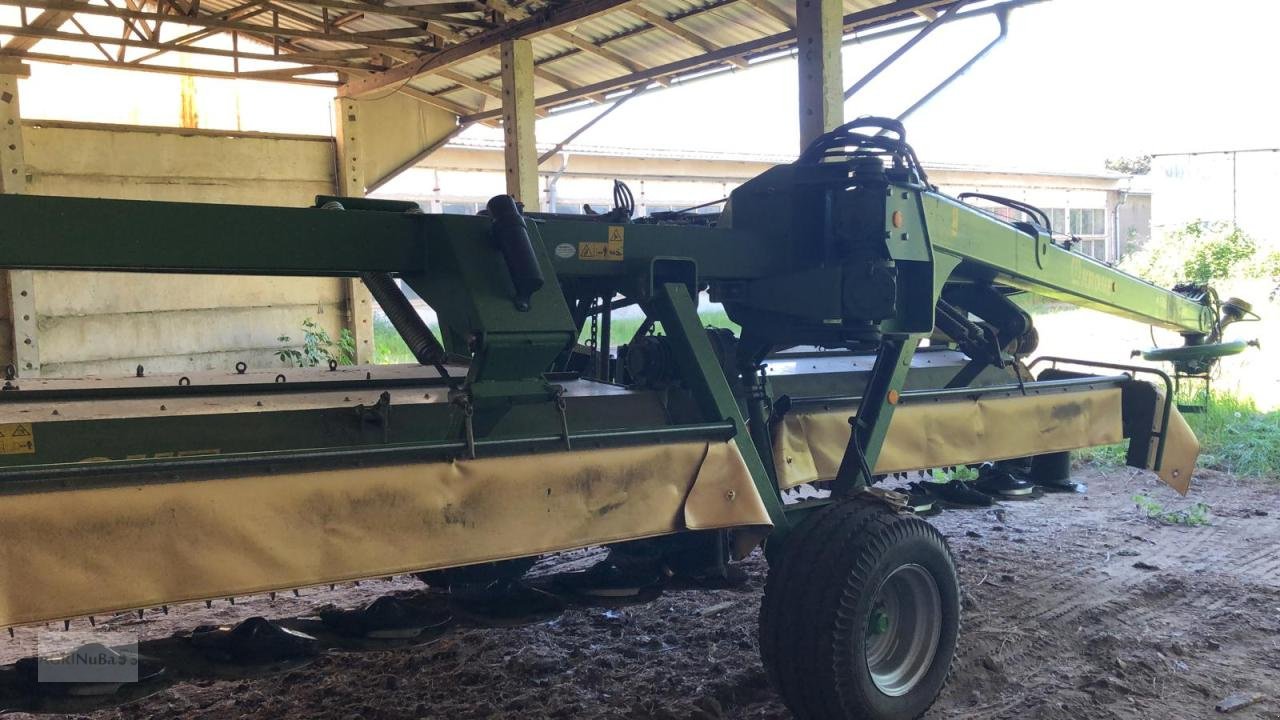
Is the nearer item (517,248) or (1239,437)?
(517,248)

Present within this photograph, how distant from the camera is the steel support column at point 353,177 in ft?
41.6

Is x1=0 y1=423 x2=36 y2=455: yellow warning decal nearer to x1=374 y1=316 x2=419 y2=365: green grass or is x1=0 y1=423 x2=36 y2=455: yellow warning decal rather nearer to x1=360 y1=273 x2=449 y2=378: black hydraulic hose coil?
x1=360 y1=273 x2=449 y2=378: black hydraulic hose coil

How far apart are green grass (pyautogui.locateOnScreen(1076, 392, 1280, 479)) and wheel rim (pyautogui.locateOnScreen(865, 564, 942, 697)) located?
17.1 feet

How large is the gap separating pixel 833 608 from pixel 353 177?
34.8 ft

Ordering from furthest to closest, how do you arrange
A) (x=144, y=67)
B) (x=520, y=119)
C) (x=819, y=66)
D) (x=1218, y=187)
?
(x=1218, y=187)
(x=144, y=67)
(x=520, y=119)
(x=819, y=66)

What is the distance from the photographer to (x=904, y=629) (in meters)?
3.88

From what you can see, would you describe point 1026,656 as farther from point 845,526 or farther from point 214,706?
point 214,706

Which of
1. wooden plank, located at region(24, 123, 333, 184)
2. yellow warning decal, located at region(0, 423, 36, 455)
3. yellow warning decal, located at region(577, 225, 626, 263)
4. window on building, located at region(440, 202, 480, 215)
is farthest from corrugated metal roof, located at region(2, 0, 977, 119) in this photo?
yellow warning decal, located at region(0, 423, 36, 455)

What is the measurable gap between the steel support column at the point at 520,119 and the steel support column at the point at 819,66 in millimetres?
3234

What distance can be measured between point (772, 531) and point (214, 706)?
2.24 meters

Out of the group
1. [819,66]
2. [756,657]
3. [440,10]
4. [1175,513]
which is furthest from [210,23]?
[1175,513]

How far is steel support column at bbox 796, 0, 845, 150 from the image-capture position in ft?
22.0

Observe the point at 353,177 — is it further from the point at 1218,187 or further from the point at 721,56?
the point at 1218,187

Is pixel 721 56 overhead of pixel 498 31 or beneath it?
beneath
